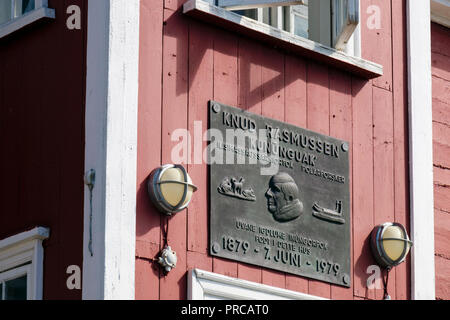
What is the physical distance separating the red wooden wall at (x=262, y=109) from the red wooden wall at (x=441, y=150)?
1.03 metres

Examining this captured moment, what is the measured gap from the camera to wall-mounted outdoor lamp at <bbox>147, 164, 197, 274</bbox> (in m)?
10.6

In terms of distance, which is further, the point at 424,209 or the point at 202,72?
the point at 424,209

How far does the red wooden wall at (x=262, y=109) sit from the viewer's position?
35.4 feet

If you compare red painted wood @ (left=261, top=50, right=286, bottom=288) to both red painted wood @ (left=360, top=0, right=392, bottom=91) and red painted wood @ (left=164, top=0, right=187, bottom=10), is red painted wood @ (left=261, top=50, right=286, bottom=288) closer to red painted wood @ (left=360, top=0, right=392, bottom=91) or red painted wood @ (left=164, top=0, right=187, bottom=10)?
red painted wood @ (left=164, top=0, right=187, bottom=10)

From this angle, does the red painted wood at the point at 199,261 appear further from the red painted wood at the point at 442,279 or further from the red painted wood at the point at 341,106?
the red painted wood at the point at 442,279

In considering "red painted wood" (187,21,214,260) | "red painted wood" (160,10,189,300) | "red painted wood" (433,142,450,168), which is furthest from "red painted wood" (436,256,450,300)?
"red painted wood" (160,10,189,300)

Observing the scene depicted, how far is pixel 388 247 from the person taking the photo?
11.9 m

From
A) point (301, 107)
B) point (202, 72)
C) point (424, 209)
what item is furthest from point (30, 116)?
point (424, 209)

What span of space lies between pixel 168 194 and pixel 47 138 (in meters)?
0.92

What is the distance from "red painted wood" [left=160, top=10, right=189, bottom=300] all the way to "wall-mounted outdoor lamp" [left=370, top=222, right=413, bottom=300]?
171cm

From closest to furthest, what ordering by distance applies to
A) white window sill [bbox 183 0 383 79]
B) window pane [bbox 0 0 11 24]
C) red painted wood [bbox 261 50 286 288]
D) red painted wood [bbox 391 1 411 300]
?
1. white window sill [bbox 183 0 383 79]
2. red painted wood [bbox 261 50 286 288]
3. window pane [bbox 0 0 11 24]
4. red painted wood [bbox 391 1 411 300]
